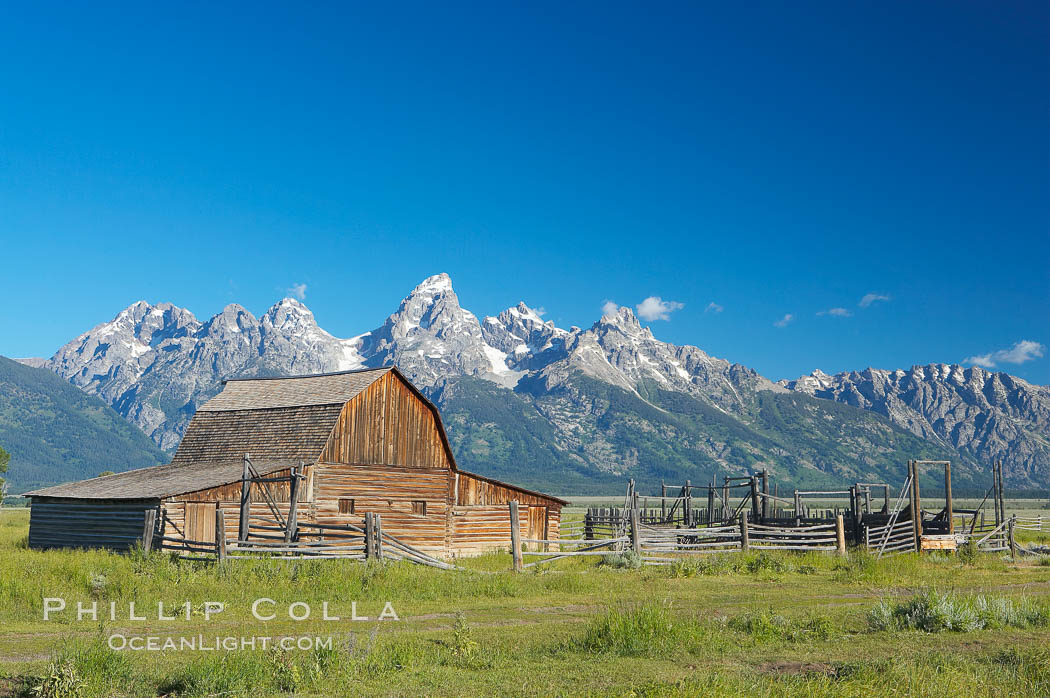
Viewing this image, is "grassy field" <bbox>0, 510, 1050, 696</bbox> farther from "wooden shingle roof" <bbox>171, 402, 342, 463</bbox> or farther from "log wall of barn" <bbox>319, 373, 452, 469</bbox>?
"log wall of barn" <bbox>319, 373, 452, 469</bbox>

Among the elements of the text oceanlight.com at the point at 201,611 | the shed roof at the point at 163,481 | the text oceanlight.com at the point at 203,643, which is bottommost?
the text oceanlight.com at the point at 201,611

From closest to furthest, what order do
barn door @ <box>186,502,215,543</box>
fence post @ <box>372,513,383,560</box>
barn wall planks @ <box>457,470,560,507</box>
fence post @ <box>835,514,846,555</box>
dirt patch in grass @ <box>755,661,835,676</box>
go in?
dirt patch in grass @ <box>755,661,835,676</box>
fence post @ <box>372,513,383,560</box>
fence post @ <box>835,514,846,555</box>
barn door @ <box>186,502,215,543</box>
barn wall planks @ <box>457,470,560,507</box>

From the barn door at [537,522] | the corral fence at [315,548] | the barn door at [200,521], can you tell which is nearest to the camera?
the corral fence at [315,548]

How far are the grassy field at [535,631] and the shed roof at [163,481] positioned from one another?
632cm

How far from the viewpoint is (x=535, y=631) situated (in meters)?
14.5

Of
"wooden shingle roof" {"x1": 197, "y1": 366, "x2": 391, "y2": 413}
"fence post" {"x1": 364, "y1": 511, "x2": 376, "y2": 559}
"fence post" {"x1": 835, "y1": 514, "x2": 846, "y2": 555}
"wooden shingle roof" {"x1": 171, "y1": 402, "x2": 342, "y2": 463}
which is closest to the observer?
"fence post" {"x1": 364, "y1": 511, "x2": 376, "y2": 559}

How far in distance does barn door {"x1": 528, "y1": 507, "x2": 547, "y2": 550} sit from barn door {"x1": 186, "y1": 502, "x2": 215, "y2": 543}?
1571cm

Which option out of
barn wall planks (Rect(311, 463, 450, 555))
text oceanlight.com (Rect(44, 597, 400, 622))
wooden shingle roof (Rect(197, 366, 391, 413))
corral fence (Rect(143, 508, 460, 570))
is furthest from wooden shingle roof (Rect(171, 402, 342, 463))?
text oceanlight.com (Rect(44, 597, 400, 622))

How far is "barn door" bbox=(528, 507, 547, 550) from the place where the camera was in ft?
133

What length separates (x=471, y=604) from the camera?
18.2m

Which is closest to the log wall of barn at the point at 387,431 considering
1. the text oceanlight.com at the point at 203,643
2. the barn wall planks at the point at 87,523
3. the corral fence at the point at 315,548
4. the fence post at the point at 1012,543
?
the barn wall planks at the point at 87,523

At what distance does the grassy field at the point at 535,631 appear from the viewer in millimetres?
9969

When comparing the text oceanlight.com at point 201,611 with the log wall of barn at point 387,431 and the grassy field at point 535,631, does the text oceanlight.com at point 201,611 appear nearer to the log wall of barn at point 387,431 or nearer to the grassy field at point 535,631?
the grassy field at point 535,631

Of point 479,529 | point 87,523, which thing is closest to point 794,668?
point 479,529
